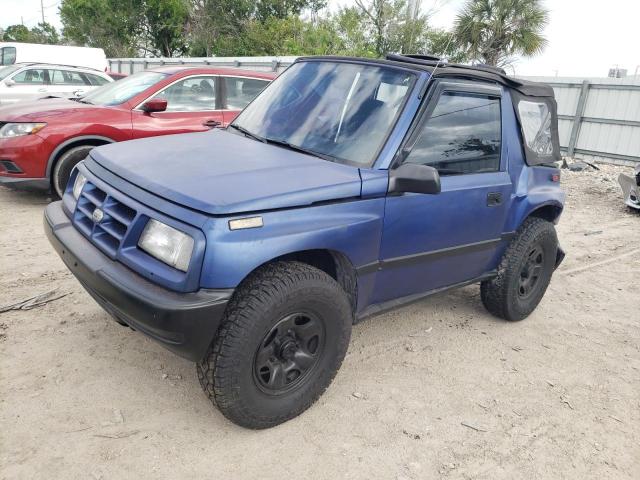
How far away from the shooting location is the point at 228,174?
8.63 ft

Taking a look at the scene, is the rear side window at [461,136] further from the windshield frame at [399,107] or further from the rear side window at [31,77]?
the rear side window at [31,77]

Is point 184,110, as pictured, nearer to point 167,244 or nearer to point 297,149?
point 297,149

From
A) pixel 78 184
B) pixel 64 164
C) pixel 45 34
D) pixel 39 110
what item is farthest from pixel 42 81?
pixel 45 34

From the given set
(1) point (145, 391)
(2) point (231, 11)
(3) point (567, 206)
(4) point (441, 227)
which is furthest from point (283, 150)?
(2) point (231, 11)

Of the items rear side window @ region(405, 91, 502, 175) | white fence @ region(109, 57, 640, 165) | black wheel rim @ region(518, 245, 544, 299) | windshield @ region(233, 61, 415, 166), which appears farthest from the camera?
white fence @ region(109, 57, 640, 165)

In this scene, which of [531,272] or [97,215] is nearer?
[97,215]

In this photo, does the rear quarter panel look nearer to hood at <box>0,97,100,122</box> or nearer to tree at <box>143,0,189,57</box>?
hood at <box>0,97,100,122</box>

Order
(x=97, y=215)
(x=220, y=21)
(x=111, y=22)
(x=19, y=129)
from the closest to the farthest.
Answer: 1. (x=97, y=215)
2. (x=19, y=129)
3. (x=220, y=21)
4. (x=111, y=22)

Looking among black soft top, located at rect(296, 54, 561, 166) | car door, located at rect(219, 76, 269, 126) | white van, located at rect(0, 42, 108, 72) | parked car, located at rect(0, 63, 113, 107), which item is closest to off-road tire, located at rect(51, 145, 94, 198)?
car door, located at rect(219, 76, 269, 126)

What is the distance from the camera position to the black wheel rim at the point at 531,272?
13.6 feet

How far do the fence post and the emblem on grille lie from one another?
1424cm

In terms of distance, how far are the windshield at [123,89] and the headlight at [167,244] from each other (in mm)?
4609

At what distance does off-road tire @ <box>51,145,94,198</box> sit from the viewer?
6.04 metres

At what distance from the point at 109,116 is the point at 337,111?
13.2 ft
